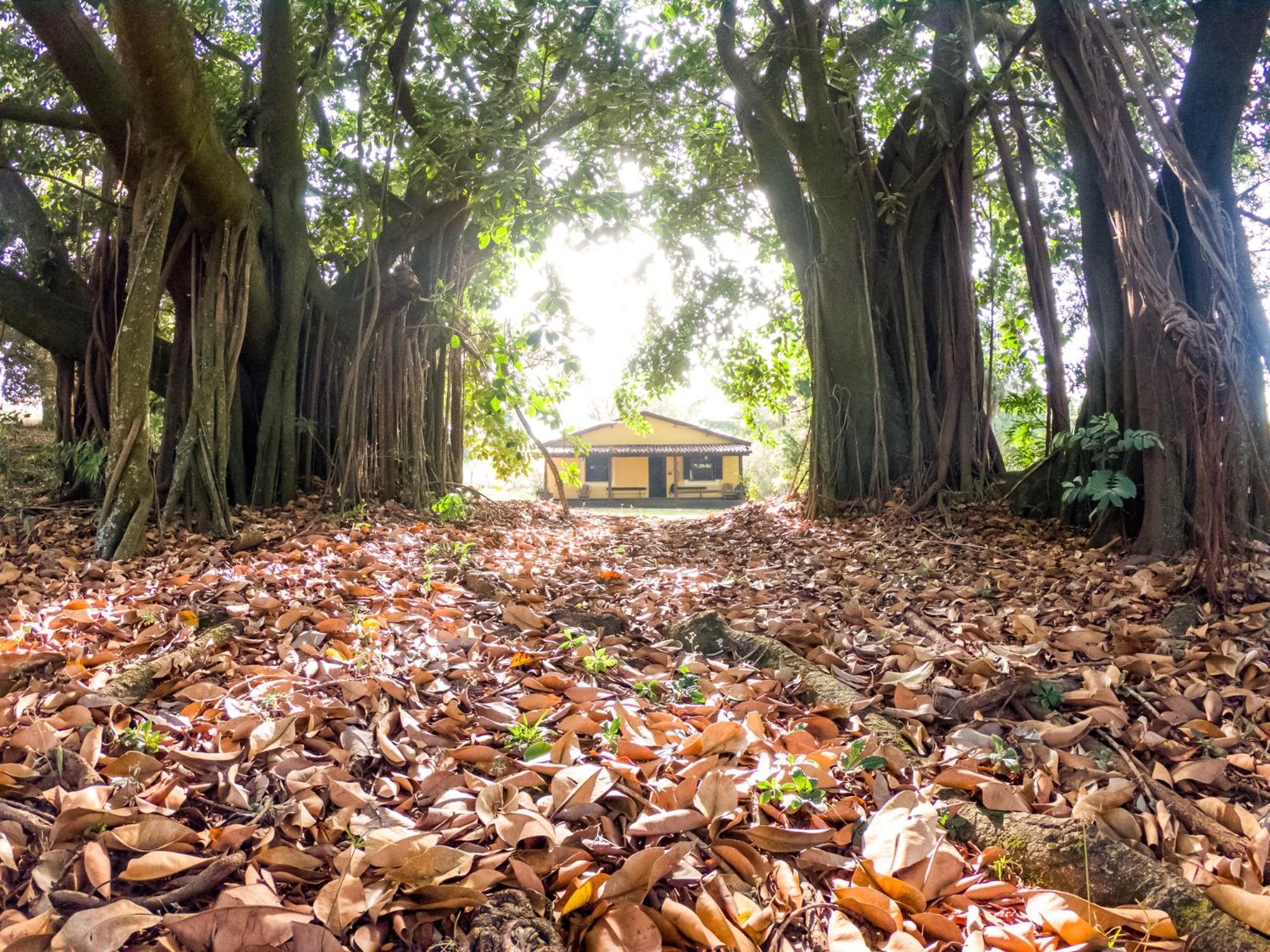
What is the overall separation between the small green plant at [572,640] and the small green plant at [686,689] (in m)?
0.30

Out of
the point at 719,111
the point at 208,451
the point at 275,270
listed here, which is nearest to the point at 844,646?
the point at 208,451

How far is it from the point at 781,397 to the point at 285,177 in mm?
6030

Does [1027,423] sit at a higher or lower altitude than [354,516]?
higher

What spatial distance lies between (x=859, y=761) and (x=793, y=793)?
0.77ft

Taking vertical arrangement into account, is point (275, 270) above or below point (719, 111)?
below

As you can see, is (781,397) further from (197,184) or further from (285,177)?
(197,184)

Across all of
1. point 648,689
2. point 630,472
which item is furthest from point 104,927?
point 630,472

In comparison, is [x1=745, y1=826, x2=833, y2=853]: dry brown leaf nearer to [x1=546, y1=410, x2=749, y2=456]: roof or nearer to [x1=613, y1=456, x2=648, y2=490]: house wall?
[x1=546, y1=410, x2=749, y2=456]: roof

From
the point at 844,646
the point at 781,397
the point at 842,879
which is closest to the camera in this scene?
the point at 842,879

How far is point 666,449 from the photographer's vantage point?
18766 millimetres

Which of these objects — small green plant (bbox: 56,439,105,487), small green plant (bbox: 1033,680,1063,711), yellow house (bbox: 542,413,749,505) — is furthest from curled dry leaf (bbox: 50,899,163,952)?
yellow house (bbox: 542,413,749,505)

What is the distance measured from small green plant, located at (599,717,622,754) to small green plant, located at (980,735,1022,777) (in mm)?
750

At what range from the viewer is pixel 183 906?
998 millimetres

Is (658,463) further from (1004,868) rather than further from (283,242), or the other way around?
(1004,868)
